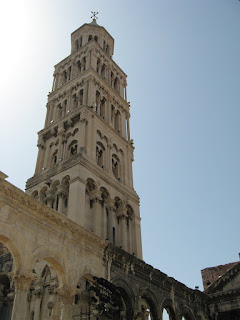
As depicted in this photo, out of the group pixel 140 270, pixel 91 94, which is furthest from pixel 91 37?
pixel 140 270

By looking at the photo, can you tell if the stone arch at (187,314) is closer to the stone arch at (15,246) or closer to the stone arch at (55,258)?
the stone arch at (55,258)

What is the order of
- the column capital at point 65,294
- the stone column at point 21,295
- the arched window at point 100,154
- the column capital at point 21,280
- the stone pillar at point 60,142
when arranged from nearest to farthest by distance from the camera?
1. the stone column at point 21,295
2. the column capital at point 21,280
3. the column capital at point 65,294
4. the stone pillar at point 60,142
5. the arched window at point 100,154

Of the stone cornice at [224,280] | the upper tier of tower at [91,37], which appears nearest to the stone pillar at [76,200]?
the stone cornice at [224,280]

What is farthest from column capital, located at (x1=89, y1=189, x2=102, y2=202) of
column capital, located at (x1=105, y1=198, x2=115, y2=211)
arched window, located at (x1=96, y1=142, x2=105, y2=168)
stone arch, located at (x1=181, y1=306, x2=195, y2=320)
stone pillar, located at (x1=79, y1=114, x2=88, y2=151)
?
stone arch, located at (x1=181, y1=306, x2=195, y2=320)

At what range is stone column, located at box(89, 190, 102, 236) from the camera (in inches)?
1107

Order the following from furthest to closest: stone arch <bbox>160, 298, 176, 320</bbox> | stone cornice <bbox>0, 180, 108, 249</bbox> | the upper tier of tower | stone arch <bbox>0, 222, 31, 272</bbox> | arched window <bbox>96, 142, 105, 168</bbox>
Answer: the upper tier of tower, arched window <bbox>96, 142, 105, 168</bbox>, stone arch <bbox>160, 298, 176, 320</bbox>, stone cornice <bbox>0, 180, 108, 249</bbox>, stone arch <bbox>0, 222, 31, 272</bbox>

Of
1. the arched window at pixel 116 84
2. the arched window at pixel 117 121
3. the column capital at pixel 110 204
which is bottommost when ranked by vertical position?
the column capital at pixel 110 204

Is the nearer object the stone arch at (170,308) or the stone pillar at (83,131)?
the stone arch at (170,308)

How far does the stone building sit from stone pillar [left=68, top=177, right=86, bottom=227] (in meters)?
0.10

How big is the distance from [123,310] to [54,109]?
2551 cm

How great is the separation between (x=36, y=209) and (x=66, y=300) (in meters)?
5.03

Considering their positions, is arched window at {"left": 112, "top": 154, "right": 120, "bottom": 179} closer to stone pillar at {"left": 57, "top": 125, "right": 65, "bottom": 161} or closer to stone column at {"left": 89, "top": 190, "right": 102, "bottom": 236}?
stone pillar at {"left": 57, "top": 125, "right": 65, "bottom": 161}

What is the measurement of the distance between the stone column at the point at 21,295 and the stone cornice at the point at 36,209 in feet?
10.1

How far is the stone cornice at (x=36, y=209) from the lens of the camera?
1692 centimetres
